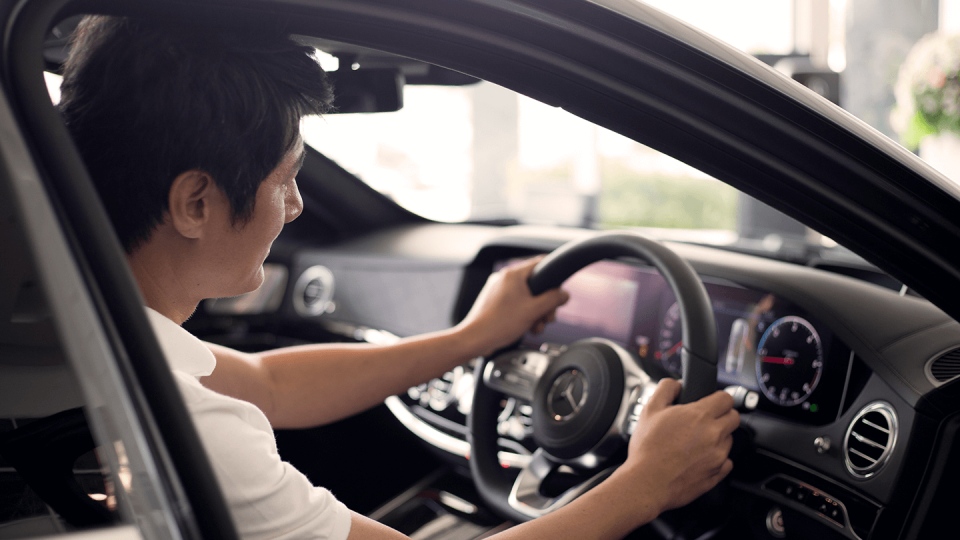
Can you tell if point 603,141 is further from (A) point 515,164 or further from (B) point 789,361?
(B) point 789,361

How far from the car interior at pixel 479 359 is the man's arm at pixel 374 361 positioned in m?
0.07

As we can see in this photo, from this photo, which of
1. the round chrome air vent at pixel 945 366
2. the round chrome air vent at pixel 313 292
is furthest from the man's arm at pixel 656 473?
the round chrome air vent at pixel 313 292

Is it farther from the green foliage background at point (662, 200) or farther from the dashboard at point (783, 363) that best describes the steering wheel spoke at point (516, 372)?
the green foliage background at point (662, 200)

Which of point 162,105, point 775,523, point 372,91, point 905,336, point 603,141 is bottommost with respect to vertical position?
point 775,523

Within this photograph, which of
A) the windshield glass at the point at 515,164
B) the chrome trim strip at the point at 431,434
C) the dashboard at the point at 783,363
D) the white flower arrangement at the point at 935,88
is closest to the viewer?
the dashboard at the point at 783,363

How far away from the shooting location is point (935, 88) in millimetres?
3141

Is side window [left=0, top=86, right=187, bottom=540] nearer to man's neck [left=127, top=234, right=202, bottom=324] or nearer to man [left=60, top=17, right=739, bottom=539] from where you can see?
man [left=60, top=17, right=739, bottom=539]

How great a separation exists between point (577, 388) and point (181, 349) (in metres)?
0.65

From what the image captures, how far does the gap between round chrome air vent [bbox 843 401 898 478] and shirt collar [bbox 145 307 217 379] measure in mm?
895

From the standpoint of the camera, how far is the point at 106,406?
0.53 m

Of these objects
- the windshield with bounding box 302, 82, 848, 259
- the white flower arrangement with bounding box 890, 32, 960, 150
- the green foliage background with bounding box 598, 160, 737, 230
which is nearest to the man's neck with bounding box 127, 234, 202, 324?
the white flower arrangement with bounding box 890, 32, 960, 150

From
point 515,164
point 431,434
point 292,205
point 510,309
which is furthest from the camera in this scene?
point 515,164

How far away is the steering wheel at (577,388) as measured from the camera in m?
1.04

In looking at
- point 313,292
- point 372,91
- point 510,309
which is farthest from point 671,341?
point 313,292
